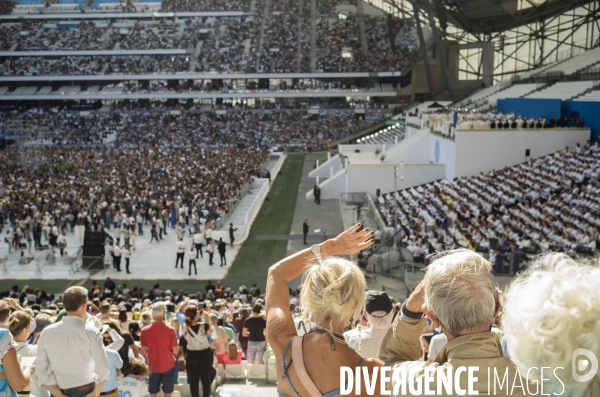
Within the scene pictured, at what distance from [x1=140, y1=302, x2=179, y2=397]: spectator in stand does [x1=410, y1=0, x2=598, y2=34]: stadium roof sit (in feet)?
148

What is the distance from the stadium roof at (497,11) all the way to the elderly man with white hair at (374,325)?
46945mm

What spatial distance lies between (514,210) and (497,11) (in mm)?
33957

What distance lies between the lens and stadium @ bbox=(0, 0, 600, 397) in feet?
7.90

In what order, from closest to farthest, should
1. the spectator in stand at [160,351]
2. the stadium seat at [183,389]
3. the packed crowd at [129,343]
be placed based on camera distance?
the packed crowd at [129,343]
the spectator in stand at [160,351]
the stadium seat at [183,389]

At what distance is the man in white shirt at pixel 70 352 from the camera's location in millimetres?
4043

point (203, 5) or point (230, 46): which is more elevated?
point (203, 5)

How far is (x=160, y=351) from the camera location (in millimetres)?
5934

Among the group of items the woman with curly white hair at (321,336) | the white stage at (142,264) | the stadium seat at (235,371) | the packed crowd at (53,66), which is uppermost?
the packed crowd at (53,66)

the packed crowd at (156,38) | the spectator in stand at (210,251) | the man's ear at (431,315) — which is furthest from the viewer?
the packed crowd at (156,38)

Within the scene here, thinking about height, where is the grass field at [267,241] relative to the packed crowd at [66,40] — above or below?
below

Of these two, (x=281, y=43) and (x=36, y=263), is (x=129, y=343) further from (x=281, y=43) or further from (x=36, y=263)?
(x=281, y=43)

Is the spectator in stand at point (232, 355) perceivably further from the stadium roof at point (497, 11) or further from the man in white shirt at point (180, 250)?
the stadium roof at point (497, 11)

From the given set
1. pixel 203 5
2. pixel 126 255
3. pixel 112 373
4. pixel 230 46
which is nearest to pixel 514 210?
pixel 126 255

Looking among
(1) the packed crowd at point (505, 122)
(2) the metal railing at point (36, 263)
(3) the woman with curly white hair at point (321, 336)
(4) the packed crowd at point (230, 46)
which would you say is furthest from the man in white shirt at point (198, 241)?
(4) the packed crowd at point (230, 46)
